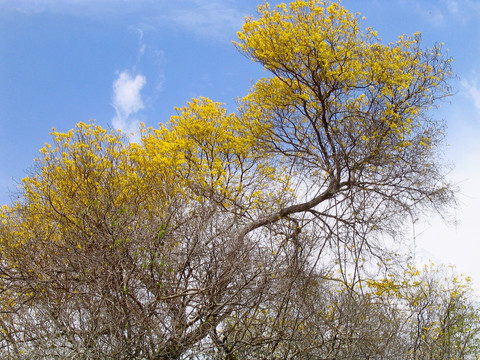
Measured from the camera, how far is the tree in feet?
17.3

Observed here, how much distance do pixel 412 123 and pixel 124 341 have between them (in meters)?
7.21

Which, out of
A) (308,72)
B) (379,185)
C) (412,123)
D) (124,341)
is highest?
(308,72)

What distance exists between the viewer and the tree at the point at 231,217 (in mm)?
5285

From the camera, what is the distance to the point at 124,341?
5094 millimetres

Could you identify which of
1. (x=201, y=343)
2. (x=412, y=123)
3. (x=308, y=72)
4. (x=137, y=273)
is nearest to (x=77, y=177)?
(x=137, y=273)

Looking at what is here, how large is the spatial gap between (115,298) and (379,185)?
6003 millimetres

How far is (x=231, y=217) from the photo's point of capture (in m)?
5.96

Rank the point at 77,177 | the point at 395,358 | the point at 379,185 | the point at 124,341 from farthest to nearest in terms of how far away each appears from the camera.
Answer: the point at 379,185 < the point at 77,177 < the point at 395,358 < the point at 124,341

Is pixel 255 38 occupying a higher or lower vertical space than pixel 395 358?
higher

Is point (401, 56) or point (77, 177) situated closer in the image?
point (77, 177)

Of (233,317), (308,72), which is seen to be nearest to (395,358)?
(233,317)

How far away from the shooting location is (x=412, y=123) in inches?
377

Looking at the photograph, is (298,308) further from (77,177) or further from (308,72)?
(308,72)

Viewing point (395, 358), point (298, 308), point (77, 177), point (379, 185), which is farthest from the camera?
point (379, 185)
